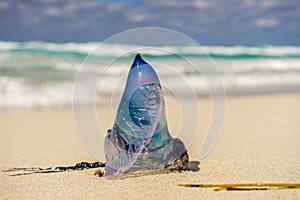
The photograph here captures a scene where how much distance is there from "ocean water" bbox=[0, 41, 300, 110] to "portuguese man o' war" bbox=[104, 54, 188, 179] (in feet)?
0.94

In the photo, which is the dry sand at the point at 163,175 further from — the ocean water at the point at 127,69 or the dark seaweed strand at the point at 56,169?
the ocean water at the point at 127,69

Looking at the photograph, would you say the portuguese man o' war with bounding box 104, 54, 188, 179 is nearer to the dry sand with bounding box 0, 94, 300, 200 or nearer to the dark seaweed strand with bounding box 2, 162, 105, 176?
the dry sand with bounding box 0, 94, 300, 200

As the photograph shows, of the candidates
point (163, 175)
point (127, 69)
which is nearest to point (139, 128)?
point (163, 175)

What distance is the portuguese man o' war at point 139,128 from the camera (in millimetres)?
2697

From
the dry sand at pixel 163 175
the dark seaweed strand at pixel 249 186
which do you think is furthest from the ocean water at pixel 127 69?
the dark seaweed strand at pixel 249 186

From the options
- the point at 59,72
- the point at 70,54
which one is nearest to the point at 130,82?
the point at 59,72

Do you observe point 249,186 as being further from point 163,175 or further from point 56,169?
point 56,169

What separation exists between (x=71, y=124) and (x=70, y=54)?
330 inches

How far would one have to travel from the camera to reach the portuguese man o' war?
8.85 feet

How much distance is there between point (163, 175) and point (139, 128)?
31 centimetres

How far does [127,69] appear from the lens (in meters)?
4.40

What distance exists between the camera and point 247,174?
289 cm

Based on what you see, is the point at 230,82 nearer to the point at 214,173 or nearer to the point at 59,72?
the point at 59,72

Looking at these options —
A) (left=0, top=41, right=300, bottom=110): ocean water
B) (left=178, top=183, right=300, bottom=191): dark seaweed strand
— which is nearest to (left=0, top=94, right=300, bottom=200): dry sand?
(left=178, top=183, right=300, bottom=191): dark seaweed strand
